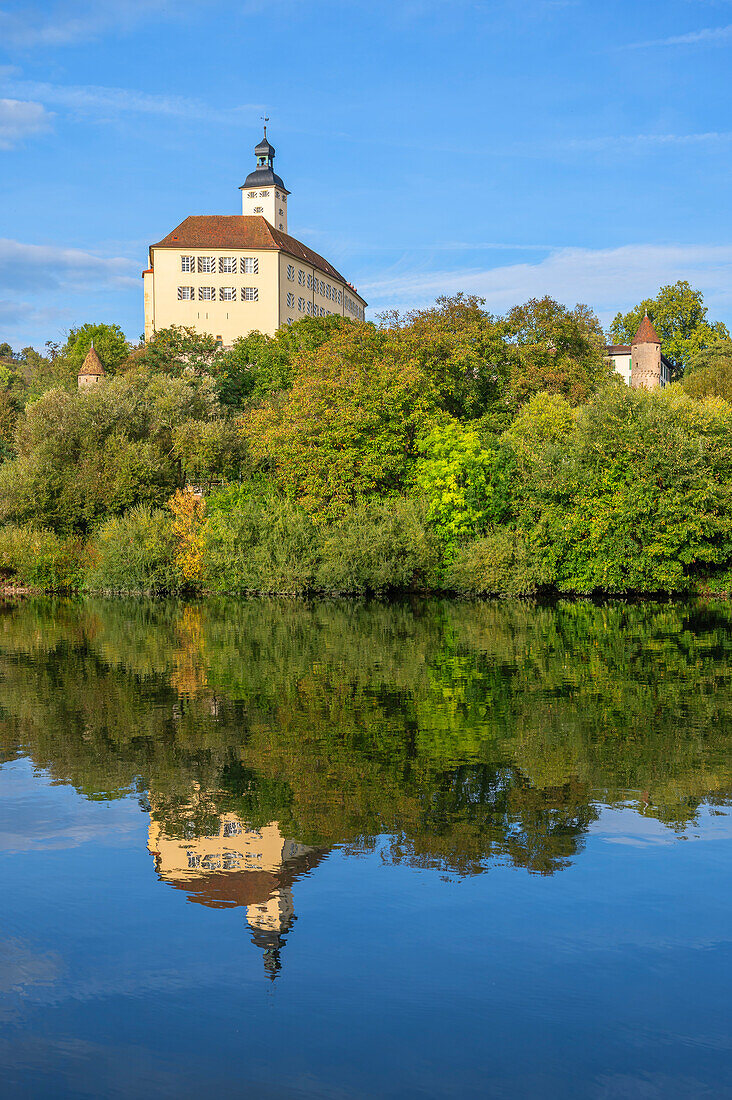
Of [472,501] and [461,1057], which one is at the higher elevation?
[472,501]

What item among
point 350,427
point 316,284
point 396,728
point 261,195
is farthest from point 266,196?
point 396,728

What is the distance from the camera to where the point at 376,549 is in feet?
136

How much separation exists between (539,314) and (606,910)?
5259 centimetres

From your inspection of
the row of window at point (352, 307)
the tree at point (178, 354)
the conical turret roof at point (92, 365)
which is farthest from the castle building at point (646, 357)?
the conical turret roof at point (92, 365)

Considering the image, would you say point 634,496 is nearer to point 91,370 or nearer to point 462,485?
point 462,485

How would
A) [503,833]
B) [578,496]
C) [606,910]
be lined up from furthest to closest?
[578,496]
[503,833]
[606,910]

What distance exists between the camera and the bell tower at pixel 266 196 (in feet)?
342

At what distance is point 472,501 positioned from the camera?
4316 centimetres

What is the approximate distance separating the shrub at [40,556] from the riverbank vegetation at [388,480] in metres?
0.10

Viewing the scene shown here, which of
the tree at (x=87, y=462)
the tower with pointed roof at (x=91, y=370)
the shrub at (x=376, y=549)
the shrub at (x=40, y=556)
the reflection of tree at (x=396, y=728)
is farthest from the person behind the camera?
the tower with pointed roof at (x=91, y=370)

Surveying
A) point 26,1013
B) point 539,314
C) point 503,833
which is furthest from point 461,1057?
point 539,314

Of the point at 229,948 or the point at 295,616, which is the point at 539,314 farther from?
the point at 229,948

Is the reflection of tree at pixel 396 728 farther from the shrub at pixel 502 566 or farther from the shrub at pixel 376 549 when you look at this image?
the shrub at pixel 376 549

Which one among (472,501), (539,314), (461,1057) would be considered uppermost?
(539,314)
